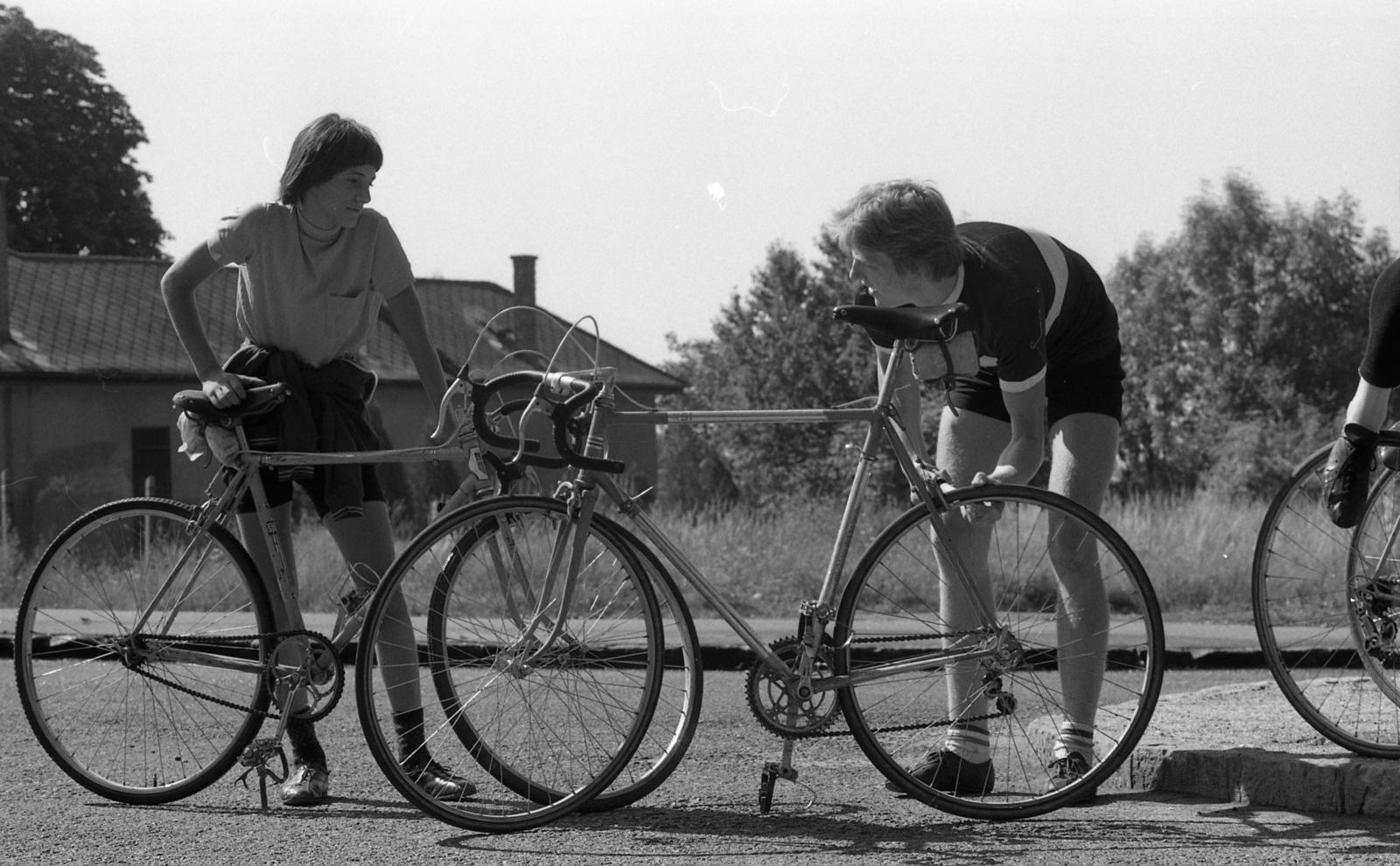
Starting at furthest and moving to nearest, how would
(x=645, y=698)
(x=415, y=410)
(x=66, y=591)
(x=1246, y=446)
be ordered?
(x=1246, y=446)
(x=415, y=410)
(x=66, y=591)
(x=645, y=698)

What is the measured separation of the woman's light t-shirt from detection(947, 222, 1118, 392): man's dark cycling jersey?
1.74 metres

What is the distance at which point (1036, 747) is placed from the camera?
5102 mm

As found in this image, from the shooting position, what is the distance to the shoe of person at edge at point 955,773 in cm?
→ 468

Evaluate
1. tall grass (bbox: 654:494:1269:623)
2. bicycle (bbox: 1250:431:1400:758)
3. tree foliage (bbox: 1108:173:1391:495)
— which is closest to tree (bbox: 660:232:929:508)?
tree foliage (bbox: 1108:173:1391:495)

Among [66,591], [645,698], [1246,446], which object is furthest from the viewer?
[1246,446]

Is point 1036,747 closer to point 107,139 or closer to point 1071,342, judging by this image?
point 1071,342

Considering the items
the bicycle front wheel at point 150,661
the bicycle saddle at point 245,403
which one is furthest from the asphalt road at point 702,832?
the bicycle saddle at point 245,403

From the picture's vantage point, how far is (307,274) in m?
5.18

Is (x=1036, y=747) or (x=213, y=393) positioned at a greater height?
(x=213, y=393)

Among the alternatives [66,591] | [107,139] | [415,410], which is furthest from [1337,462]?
[107,139]

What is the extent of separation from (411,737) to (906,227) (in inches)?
75.3

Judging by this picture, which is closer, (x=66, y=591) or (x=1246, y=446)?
(x=66, y=591)

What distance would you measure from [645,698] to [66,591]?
6.62 feet

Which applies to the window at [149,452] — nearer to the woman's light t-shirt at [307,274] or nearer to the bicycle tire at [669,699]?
the woman's light t-shirt at [307,274]
